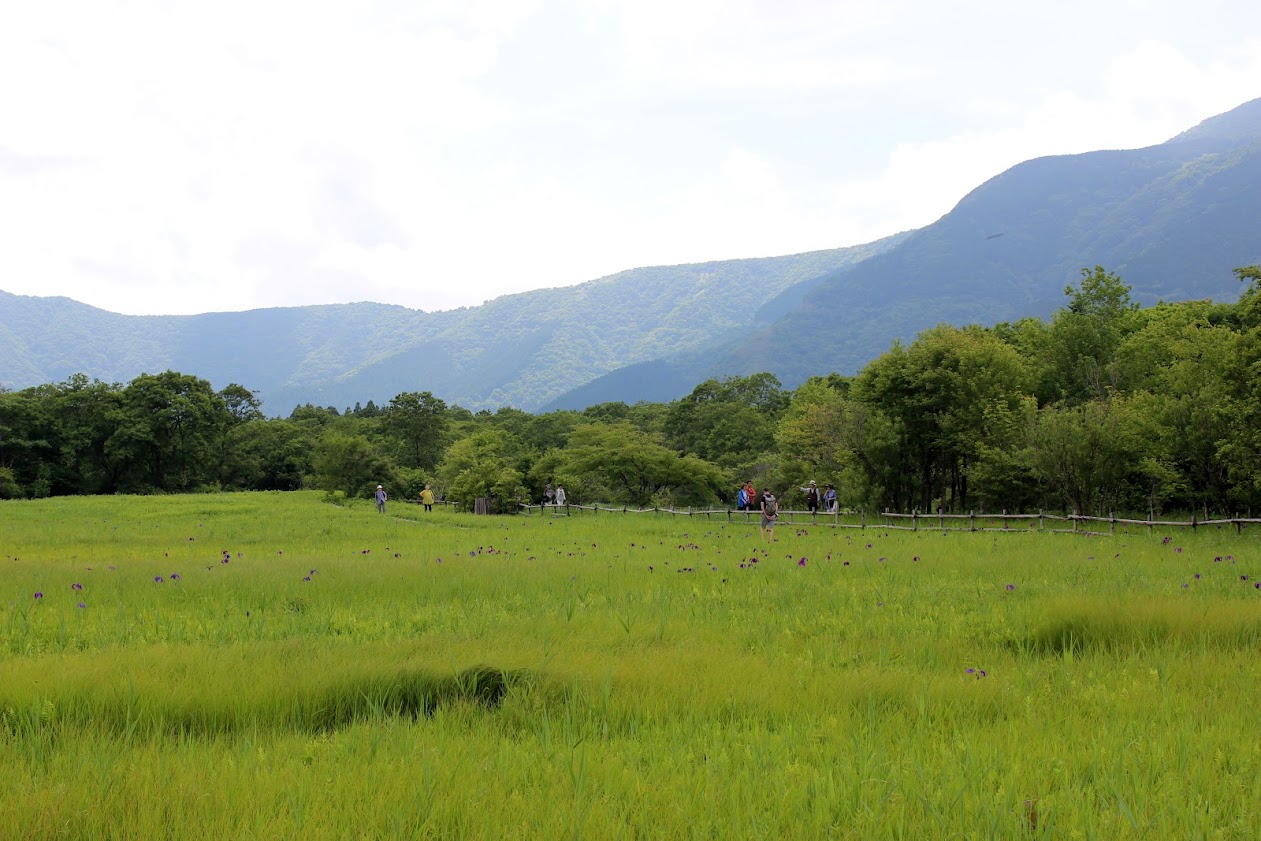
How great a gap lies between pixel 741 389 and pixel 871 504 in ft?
198

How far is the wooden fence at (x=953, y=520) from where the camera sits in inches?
880

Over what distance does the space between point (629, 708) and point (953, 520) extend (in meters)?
27.8

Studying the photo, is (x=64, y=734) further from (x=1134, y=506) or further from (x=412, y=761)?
(x=1134, y=506)

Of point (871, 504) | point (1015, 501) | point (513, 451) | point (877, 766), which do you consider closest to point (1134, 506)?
point (1015, 501)

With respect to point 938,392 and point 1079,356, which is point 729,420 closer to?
point 1079,356

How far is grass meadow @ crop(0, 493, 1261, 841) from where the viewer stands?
12.2 feet

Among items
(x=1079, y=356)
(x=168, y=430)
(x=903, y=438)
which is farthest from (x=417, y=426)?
(x=1079, y=356)

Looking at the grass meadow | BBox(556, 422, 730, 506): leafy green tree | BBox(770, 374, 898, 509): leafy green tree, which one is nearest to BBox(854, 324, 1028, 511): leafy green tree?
BBox(770, 374, 898, 509): leafy green tree

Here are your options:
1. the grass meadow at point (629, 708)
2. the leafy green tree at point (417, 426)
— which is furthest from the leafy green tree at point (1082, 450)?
the leafy green tree at point (417, 426)

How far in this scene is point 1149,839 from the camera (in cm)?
347

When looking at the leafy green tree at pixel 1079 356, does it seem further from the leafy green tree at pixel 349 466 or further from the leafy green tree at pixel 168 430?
the leafy green tree at pixel 168 430

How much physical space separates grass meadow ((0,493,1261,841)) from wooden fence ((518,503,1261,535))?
473 inches

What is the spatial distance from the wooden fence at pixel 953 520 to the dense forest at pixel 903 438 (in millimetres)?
3018

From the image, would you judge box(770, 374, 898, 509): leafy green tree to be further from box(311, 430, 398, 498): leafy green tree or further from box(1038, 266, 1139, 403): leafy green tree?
box(311, 430, 398, 498): leafy green tree
